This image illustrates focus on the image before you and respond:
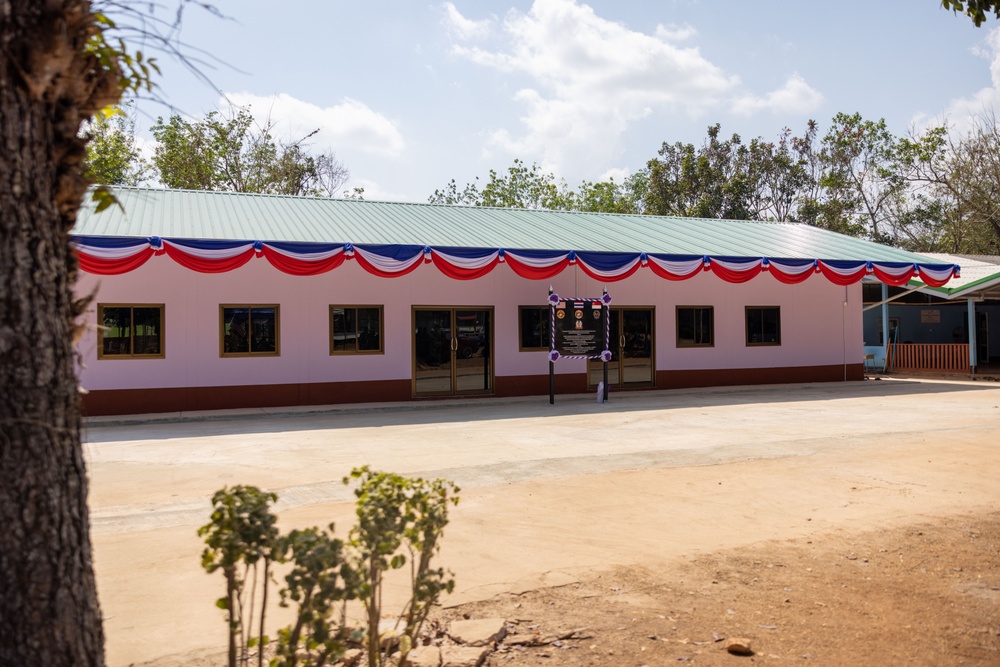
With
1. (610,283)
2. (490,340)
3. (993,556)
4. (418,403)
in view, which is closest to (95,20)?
(993,556)

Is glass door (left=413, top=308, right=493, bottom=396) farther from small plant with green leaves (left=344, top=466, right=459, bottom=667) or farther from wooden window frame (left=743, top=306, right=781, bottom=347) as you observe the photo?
small plant with green leaves (left=344, top=466, right=459, bottom=667)

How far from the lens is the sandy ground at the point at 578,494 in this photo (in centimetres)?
481

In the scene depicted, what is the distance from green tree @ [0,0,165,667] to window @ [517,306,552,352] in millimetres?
15673

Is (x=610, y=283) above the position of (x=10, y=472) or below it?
above

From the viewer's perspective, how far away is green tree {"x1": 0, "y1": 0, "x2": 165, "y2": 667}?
2.31 m

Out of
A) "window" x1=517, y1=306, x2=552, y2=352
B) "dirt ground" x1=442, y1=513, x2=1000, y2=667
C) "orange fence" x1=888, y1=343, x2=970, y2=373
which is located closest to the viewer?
"dirt ground" x1=442, y1=513, x2=1000, y2=667

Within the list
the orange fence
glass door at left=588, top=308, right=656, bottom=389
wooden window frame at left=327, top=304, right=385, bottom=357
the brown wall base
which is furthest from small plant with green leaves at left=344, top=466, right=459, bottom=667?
the orange fence

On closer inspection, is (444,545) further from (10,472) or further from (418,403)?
(418,403)

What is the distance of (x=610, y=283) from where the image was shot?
1900 centimetres

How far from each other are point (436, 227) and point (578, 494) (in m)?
11.7

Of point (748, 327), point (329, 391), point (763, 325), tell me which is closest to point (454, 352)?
point (329, 391)

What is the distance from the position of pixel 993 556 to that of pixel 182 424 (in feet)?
40.1

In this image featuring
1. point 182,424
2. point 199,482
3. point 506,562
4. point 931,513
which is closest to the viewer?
point 506,562

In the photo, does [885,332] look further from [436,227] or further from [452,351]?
[436,227]
